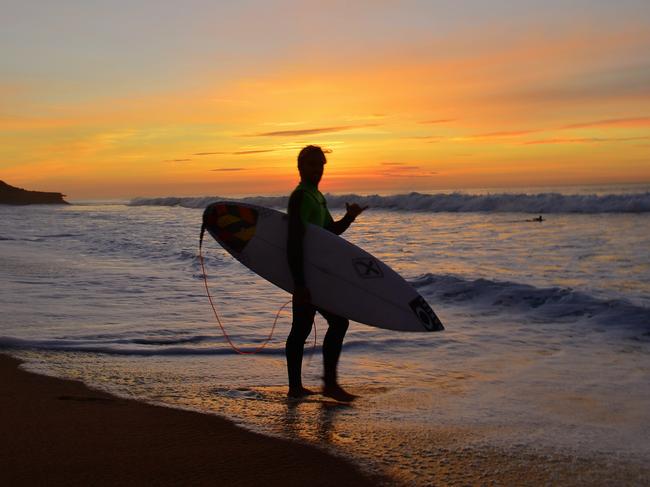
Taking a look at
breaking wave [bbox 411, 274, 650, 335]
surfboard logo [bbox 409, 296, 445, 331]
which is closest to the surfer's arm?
surfboard logo [bbox 409, 296, 445, 331]

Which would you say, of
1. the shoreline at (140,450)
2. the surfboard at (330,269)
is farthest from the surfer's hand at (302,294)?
the shoreline at (140,450)

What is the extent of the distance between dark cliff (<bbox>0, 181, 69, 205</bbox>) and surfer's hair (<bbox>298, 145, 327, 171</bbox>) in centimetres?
7972

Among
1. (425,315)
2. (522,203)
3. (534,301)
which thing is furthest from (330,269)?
(522,203)

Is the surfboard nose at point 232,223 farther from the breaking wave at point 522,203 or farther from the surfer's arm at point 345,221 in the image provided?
the breaking wave at point 522,203

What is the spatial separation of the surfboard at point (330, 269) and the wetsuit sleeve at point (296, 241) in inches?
9.1

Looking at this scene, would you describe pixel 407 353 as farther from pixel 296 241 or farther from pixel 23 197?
pixel 23 197

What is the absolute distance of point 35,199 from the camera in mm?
82062

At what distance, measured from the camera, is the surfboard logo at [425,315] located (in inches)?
185

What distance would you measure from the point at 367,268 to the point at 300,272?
2.63 feet

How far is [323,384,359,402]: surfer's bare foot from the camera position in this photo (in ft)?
13.5

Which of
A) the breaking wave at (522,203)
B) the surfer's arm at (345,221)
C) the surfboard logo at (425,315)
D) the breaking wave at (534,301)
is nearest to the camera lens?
the surfer's arm at (345,221)

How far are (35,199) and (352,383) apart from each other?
8573cm

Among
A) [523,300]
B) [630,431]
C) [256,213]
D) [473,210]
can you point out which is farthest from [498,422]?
[473,210]

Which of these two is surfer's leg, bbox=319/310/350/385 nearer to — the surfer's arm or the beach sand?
the surfer's arm
